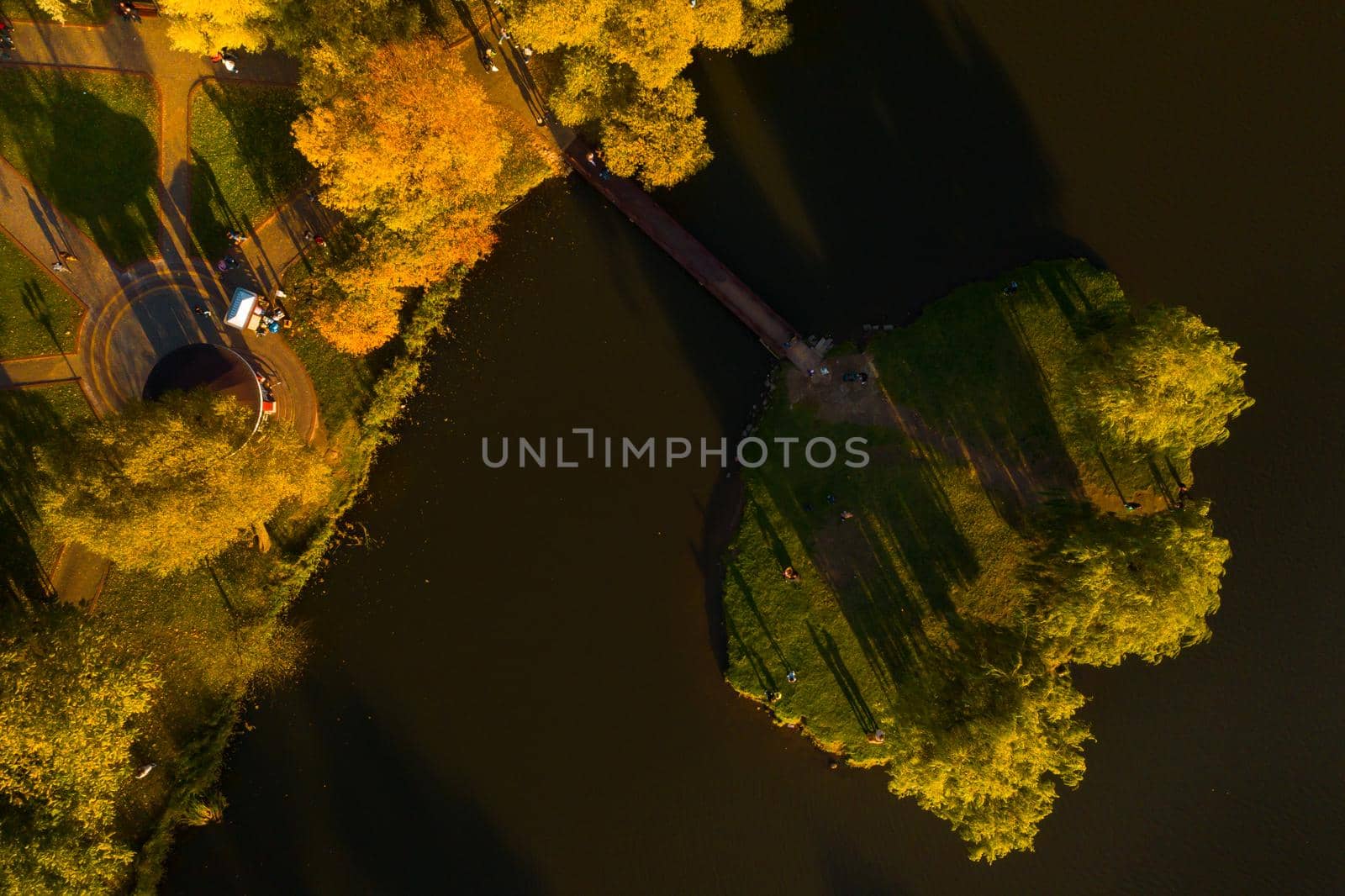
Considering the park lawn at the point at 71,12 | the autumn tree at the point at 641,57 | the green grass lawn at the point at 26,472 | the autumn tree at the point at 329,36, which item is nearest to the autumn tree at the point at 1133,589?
the autumn tree at the point at 641,57

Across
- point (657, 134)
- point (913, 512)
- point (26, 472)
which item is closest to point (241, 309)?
point (26, 472)

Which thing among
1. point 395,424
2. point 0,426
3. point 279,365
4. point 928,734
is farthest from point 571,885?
point 0,426

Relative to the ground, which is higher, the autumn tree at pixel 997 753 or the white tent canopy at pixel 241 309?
the white tent canopy at pixel 241 309

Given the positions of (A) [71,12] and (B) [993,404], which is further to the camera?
(B) [993,404]

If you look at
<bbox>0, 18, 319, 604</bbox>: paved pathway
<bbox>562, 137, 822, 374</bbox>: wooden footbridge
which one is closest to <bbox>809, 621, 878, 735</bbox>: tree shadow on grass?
<bbox>562, 137, 822, 374</bbox>: wooden footbridge

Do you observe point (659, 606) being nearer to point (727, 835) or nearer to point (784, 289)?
point (727, 835)

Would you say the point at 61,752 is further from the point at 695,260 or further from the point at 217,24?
the point at 695,260

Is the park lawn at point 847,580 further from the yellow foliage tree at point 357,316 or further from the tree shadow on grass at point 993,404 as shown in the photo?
the yellow foliage tree at point 357,316
